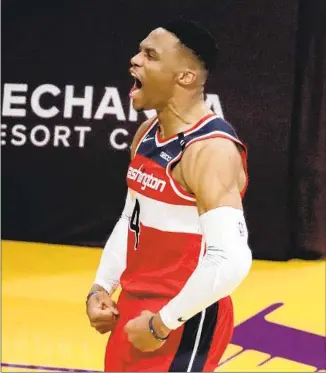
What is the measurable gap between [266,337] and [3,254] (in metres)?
1.79

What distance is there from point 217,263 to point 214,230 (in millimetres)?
69

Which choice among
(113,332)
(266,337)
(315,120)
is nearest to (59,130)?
(315,120)

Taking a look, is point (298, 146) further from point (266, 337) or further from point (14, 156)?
point (14, 156)

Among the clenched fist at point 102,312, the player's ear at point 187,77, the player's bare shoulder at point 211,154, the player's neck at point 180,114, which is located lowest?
the clenched fist at point 102,312

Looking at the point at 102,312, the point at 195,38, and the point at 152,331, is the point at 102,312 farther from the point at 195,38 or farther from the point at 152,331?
the point at 195,38

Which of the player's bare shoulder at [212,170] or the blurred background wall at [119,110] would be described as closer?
the player's bare shoulder at [212,170]

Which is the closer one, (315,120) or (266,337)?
(266,337)

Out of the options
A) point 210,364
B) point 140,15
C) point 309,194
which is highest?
point 140,15

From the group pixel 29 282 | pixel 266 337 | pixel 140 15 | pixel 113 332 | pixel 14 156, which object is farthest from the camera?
pixel 14 156

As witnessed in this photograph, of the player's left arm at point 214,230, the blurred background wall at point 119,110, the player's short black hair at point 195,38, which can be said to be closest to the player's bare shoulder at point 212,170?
the player's left arm at point 214,230

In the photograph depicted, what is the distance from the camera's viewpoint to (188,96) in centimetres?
177

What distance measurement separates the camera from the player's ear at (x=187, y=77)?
174cm

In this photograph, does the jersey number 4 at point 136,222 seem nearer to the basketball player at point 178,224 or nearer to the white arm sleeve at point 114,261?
the basketball player at point 178,224

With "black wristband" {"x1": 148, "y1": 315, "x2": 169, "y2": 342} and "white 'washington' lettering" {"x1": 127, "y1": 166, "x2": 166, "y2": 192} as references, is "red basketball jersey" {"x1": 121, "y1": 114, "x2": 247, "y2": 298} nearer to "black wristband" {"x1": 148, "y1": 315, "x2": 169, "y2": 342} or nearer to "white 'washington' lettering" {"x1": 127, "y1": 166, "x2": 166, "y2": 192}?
"white 'washington' lettering" {"x1": 127, "y1": 166, "x2": 166, "y2": 192}
